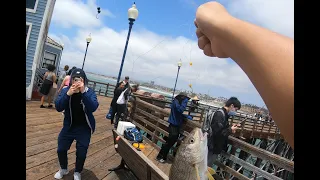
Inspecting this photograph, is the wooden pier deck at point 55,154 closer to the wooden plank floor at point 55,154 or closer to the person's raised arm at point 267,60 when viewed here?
the wooden plank floor at point 55,154

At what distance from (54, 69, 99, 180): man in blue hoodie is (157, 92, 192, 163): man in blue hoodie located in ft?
7.75

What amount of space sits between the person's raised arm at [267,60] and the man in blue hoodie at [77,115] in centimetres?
417

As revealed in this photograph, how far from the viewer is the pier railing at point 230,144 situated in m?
4.33

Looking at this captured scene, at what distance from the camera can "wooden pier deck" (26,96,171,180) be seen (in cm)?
514

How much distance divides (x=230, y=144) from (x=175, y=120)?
68.3 inches

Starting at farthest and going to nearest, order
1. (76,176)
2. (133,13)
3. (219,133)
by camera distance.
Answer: (133,13)
(219,133)
(76,176)

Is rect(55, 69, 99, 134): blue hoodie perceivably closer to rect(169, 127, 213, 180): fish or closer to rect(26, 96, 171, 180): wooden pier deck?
rect(26, 96, 171, 180): wooden pier deck

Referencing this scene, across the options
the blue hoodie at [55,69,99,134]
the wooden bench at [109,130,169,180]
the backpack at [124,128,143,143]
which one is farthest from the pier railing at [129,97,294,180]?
the blue hoodie at [55,69,99,134]

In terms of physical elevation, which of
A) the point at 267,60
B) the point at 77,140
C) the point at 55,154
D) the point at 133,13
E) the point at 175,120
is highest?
the point at 133,13

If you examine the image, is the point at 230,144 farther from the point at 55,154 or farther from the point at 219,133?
the point at 55,154

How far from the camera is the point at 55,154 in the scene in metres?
6.01

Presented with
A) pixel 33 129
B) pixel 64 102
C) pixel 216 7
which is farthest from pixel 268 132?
pixel 216 7

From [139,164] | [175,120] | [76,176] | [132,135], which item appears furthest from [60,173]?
[175,120]
